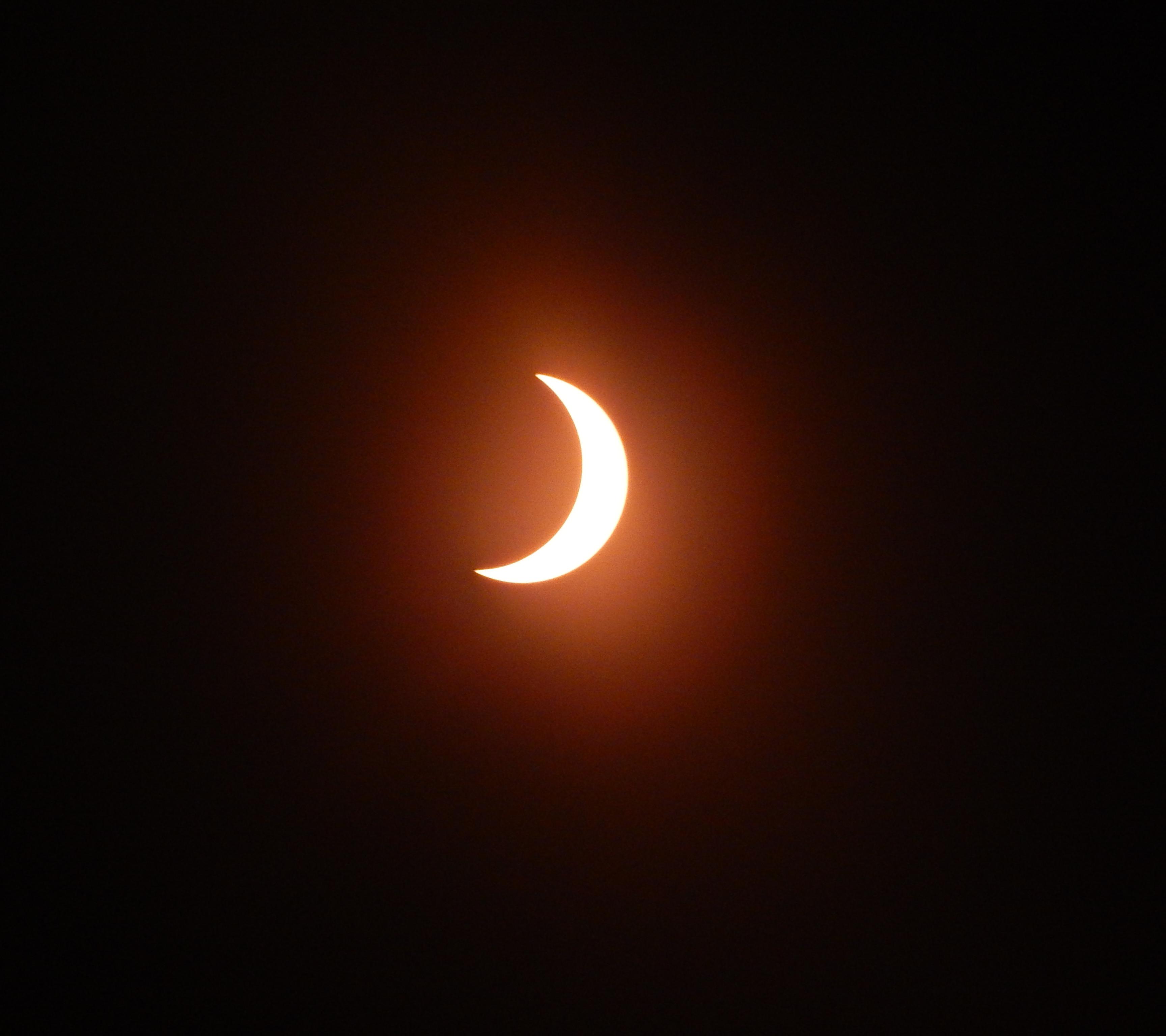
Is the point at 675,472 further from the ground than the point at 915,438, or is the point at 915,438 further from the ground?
the point at 915,438

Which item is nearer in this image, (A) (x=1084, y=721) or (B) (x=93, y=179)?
(B) (x=93, y=179)

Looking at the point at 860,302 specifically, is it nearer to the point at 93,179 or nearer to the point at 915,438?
the point at 915,438

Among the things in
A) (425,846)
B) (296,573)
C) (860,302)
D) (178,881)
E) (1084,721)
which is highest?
(860,302)

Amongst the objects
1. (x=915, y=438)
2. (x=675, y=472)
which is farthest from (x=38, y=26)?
(x=915, y=438)
